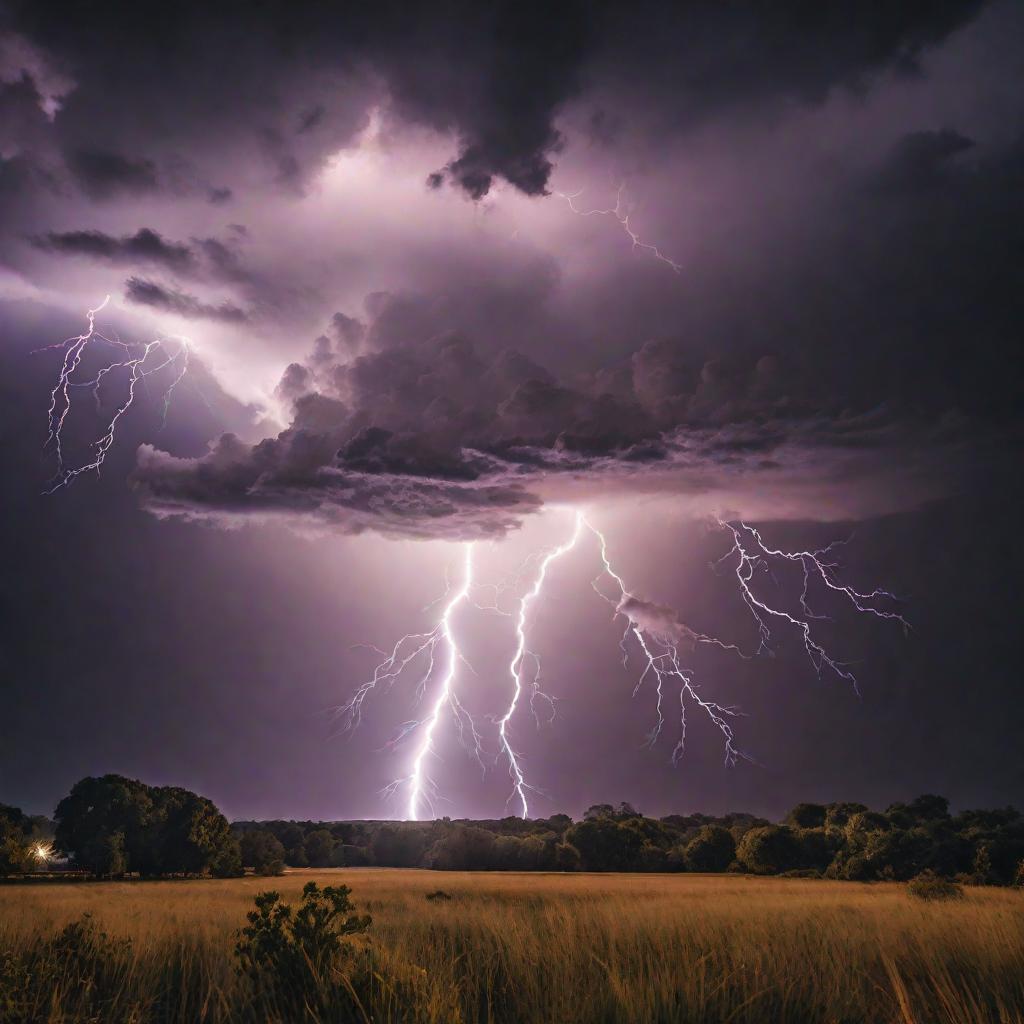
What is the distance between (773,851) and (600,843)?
449 inches

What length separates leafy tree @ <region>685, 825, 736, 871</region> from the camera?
5372cm

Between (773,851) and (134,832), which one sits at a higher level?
(134,832)

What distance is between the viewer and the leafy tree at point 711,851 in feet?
176

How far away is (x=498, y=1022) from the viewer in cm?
566

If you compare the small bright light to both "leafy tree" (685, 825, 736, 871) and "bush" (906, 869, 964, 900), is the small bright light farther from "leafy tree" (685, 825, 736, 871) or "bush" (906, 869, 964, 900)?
"bush" (906, 869, 964, 900)

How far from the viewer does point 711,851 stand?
54.0 metres

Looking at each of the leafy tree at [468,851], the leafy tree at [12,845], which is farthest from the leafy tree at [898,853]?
the leafy tree at [12,845]

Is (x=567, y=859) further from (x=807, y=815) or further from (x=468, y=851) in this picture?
(x=807, y=815)

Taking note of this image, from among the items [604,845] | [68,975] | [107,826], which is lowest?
[604,845]

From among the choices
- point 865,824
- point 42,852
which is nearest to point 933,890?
point 865,824

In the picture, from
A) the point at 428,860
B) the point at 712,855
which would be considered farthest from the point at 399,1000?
the point at 428,860

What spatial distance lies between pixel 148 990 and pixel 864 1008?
564 cm

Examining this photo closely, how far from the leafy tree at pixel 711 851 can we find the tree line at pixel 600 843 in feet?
0.22

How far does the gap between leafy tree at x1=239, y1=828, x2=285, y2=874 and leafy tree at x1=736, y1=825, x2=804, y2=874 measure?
101 feet
